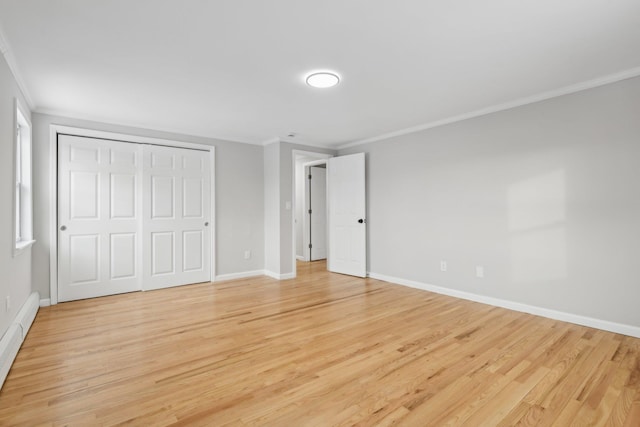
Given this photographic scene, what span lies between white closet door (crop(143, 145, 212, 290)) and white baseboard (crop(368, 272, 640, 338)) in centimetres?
306

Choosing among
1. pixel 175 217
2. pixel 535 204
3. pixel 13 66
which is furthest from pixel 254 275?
pixel 535 204

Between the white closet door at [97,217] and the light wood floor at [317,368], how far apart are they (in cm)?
55

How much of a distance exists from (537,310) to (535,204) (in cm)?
110

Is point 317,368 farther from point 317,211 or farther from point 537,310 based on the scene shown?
point 317,211

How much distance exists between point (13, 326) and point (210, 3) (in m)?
2.81

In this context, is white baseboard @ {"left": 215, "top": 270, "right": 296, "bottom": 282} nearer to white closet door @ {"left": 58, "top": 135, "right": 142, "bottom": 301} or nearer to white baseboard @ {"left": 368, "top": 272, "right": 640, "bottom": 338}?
white closet door @ {"left": 58, "top": 135, "right": 142, "bottom": 301}

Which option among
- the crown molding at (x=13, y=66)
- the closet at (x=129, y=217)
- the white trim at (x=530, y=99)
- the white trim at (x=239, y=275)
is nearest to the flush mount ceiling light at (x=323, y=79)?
the white trim at (x=530, y=99)

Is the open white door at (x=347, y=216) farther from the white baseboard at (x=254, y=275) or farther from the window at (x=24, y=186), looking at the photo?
the window at (x=24, y=186)

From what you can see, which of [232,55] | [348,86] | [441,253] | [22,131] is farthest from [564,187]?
[22,131]

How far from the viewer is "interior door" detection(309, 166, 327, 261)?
7.02 metres

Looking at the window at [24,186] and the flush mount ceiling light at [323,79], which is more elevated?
the flush mount ceiling light at [323,79]

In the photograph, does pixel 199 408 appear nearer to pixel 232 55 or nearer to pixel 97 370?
pixel 97 370

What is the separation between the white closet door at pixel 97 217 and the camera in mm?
3807

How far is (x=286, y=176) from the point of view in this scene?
5109 millimetres
